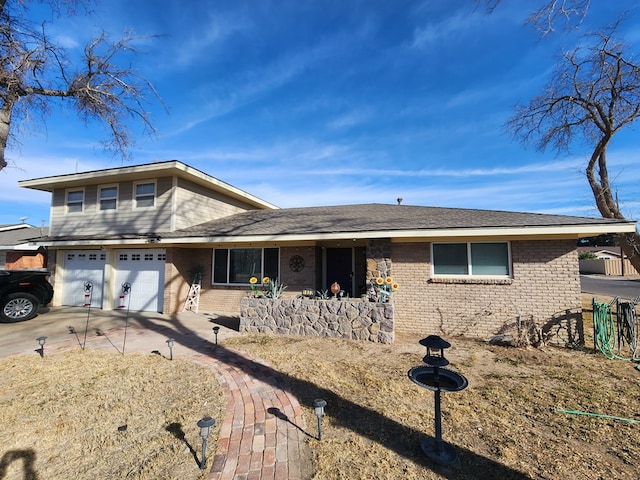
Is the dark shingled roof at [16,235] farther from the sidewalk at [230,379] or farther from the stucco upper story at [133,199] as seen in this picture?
the sidewalk at [230,379]

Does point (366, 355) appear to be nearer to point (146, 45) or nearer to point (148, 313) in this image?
point (148, 313)

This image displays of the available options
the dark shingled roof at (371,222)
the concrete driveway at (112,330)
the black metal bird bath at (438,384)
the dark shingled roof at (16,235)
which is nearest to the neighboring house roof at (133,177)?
the dark shingled roof at (371,222)

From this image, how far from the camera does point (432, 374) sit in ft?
10.7

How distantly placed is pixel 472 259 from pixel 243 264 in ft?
24.7

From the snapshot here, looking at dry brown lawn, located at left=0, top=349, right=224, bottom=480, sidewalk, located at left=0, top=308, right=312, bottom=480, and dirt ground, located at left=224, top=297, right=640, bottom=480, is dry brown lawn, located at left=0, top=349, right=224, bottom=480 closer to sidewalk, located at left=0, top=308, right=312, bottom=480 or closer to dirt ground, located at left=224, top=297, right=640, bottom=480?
sidewalk, located at left=0, top=308, right=312, bottom=480

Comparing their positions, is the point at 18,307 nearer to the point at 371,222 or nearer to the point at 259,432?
the point at 259,432

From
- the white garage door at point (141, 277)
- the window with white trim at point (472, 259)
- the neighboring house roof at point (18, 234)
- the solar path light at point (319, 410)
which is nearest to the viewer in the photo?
the solar path light at point (319, 410)

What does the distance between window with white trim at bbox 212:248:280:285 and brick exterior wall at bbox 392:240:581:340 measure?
4.35 m

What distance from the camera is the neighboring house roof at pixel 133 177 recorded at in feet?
33.8

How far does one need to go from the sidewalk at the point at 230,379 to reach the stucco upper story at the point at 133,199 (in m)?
3.39

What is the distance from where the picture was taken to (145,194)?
11.2 meters

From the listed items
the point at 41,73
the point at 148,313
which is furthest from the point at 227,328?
the point at 41,73

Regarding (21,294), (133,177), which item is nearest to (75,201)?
(133,177)

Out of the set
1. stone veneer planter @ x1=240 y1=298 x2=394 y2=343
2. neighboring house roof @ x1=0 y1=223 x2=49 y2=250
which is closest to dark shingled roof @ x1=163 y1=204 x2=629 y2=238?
stone veneer planter @ x1=240 y1=298 x2=394 y2=343
